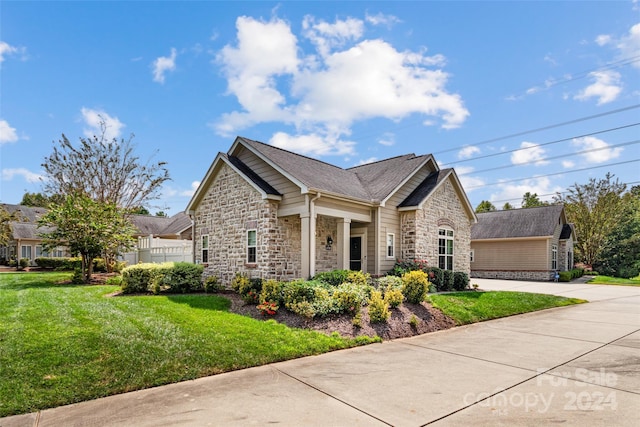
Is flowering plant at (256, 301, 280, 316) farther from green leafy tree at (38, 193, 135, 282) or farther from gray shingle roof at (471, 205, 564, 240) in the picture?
gray shingle roof at (471, 205, 564, 240)

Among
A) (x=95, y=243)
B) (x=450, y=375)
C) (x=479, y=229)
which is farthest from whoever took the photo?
(x=479, y=229)

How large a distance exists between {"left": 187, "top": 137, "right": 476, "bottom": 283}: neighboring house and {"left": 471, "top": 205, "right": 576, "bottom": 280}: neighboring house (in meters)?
13.2

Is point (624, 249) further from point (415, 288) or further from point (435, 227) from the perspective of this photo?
point (415, 288)

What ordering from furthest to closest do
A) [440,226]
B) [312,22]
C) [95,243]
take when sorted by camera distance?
1. [440,226]
2. [95,243]
3. [312,22]

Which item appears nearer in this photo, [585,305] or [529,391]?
[529,391]

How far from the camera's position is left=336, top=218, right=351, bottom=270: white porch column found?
1297cm

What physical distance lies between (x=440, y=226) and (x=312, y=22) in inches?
401

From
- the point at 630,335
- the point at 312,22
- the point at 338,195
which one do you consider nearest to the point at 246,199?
the point at 338,195

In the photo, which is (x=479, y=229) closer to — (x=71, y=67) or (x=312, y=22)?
(x=312, y=22)

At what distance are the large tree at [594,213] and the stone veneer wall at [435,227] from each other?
885 inches

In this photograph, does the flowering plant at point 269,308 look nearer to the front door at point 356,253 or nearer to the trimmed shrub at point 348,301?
the trimmed shrub at point 348,301

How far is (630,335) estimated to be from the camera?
8.66 metres

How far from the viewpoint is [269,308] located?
9.30 metres

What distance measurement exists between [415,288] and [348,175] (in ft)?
26.8
